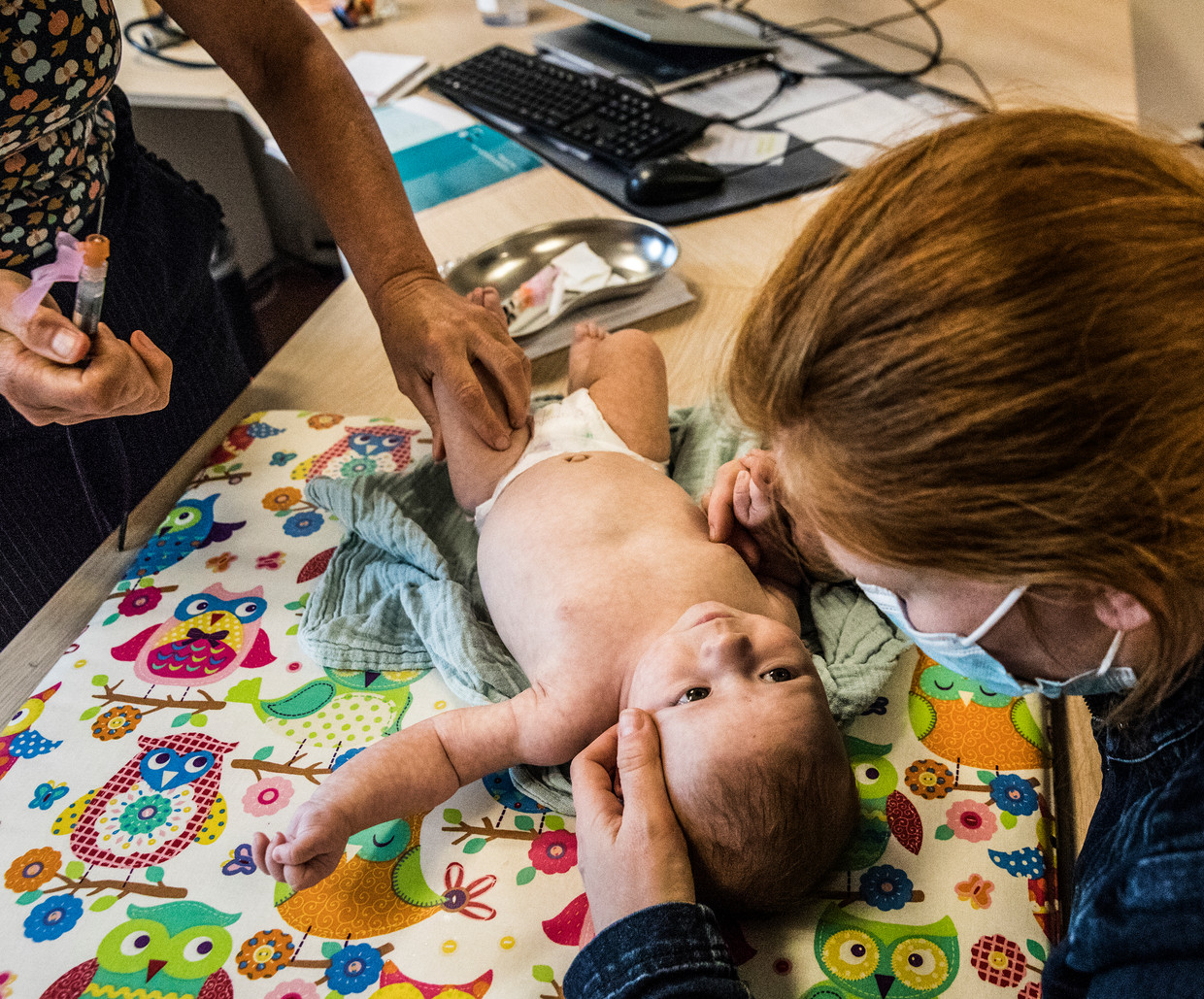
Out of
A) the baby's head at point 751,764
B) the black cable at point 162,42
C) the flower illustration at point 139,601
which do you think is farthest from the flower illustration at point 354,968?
the black cable at point 162,42

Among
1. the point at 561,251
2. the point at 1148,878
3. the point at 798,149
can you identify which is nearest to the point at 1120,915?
the point at 1148,878

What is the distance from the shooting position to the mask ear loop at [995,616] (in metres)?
0.58

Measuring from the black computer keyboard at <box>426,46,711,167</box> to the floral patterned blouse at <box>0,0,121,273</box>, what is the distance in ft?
2.74

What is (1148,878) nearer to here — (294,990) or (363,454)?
(294,990)

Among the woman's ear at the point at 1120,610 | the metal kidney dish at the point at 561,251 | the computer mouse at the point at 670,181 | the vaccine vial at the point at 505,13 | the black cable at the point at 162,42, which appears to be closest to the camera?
the woman's ear at the point at 1120,610

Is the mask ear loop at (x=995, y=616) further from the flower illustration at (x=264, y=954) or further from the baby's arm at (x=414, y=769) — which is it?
the flower illustration at (x=264, y=954)

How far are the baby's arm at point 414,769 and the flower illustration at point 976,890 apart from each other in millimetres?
363

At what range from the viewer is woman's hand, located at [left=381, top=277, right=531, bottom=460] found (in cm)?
106

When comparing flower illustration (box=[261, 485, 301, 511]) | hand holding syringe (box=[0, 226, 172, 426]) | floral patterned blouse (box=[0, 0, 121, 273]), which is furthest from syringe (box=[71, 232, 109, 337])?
flower illustration (box=[261, 485, 301, 511])

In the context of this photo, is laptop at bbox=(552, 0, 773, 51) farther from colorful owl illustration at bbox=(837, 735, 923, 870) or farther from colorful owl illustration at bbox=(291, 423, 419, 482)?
colorful owl illustration at bbox=(837, 735, 923, 870)

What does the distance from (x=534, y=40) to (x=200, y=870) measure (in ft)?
5.96

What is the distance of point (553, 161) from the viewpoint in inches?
66.4

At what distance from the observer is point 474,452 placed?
1.12 m

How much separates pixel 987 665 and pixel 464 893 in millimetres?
484
